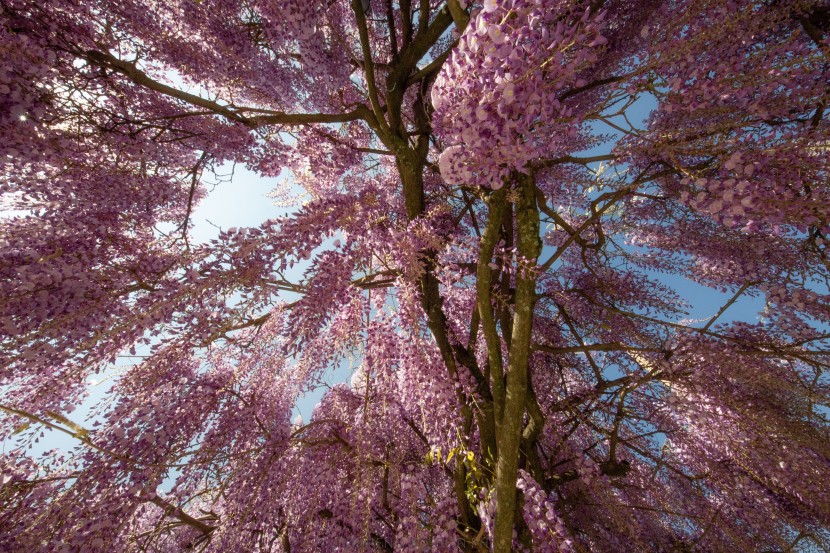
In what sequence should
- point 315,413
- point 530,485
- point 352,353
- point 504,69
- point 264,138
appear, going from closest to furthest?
point 504,69 < point 530,485 < point 352,353 < point 264,138 < point 315,413

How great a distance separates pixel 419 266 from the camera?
2494mm

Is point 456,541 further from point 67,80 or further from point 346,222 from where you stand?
point 67,80

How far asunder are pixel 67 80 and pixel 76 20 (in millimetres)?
432

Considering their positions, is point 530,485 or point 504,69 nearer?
point 504,69

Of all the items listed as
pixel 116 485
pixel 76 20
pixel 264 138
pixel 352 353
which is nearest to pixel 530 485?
pixel 352 353

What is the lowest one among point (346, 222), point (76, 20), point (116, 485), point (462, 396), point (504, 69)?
point (116, 485)

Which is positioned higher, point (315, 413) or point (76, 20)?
point (76, 20)

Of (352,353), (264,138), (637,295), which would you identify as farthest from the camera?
(637,295)

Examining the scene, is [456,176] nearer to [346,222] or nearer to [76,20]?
[346,222]

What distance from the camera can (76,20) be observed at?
2455 mm

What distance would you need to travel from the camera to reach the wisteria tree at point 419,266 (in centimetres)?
180

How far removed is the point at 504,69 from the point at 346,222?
1.31 meters

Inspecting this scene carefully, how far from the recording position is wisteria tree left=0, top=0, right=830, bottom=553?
1802 mm

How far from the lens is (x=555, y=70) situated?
4.53 ft
